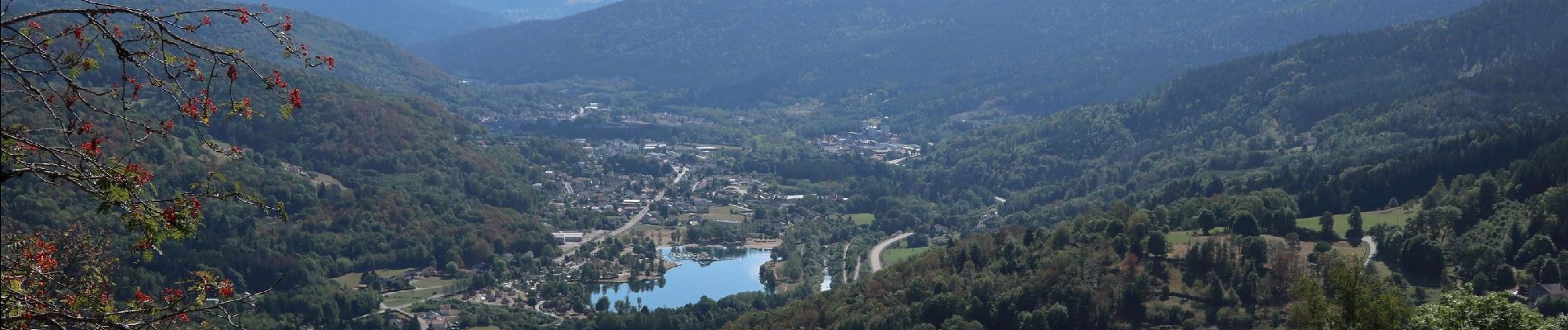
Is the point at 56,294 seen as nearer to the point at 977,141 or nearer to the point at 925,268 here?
the point at 925,268

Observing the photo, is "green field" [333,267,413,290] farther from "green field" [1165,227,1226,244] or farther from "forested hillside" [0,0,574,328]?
"green field" [1165,227,1226,244]

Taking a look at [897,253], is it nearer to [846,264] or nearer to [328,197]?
[846,264]

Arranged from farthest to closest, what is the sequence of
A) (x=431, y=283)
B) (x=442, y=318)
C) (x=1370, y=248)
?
(x=431, y=283)
(x=442, y=318)
(x=1370, y=248)

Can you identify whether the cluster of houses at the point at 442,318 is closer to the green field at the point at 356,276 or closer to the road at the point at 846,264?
the green field at the point at 356,276

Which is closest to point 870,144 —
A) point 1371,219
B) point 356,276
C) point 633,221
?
point 633,221

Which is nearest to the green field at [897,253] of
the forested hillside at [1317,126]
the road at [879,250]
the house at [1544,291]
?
the road at [879,250]
